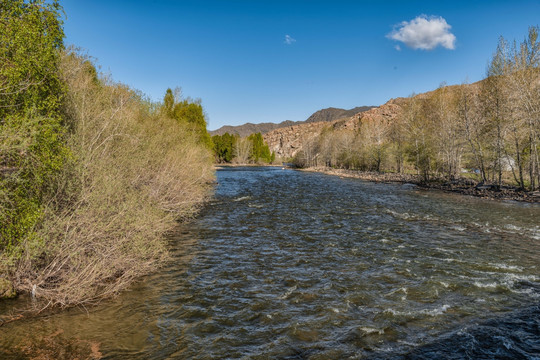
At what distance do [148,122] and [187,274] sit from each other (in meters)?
15.4

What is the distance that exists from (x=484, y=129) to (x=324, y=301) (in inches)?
1625

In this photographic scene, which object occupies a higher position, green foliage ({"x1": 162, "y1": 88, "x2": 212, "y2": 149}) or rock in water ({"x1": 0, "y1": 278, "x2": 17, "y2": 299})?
green foliage ({"x1": 162, "y1": 88, "x2": 212, "y2": 149})

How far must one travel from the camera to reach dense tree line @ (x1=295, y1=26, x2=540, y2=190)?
33406 mm

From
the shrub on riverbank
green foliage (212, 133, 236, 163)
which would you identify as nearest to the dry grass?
the shrub on riverbank

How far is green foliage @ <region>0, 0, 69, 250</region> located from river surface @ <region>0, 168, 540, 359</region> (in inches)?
120

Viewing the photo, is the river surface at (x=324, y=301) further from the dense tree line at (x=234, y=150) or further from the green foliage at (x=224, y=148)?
the green foliage at (x=224, y=148)

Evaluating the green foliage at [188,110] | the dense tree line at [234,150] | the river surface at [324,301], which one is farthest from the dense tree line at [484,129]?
the dense tree line at [234,150]

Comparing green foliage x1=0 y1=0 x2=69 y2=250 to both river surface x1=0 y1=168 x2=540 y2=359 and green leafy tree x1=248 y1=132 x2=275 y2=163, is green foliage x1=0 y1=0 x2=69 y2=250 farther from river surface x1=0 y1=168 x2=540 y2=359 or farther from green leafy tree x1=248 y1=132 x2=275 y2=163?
green leafy tree x1=248 y1=132 x2=275 y2=163

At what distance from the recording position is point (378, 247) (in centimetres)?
1686

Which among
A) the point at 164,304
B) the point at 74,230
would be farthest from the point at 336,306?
the point at 74,230

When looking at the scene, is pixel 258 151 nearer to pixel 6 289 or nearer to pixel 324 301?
pixel 324 301

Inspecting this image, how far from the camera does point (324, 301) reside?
34.9 ft

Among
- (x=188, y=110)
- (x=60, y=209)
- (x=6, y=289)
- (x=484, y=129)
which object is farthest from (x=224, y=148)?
(x=6, y=289)

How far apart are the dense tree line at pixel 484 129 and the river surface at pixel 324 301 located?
64.8 ft
